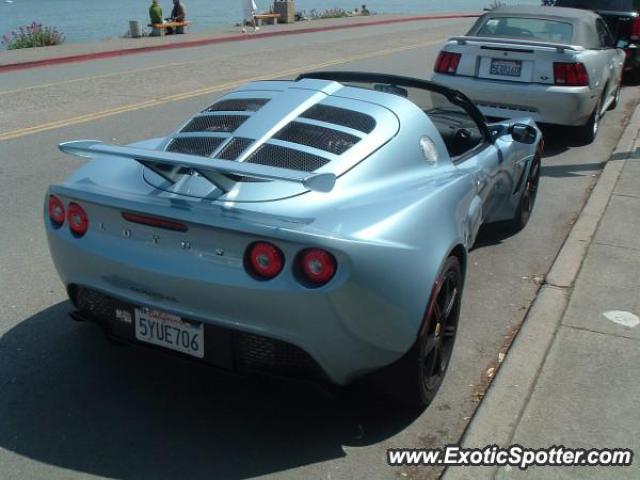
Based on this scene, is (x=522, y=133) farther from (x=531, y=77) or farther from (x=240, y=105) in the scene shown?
(x=531, y=77)

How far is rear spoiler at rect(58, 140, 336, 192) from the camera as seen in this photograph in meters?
2.96

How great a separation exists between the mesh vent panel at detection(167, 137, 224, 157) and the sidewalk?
5.98ft

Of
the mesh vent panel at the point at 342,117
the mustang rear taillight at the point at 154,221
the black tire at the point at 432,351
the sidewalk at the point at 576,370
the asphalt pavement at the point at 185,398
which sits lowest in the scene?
the sidewalk at the point at 576,370

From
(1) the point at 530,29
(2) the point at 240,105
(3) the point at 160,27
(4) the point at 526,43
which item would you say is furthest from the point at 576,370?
(3) the point at 160,27

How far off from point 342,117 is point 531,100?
5.30 m

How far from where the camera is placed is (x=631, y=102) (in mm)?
13352

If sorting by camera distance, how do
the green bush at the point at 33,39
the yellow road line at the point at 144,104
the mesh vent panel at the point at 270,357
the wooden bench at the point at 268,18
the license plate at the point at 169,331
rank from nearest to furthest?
the mesh vent panel at the point at 270,357 → the license plate at the point at 169,331 → the yellow road line at the point at 144,104 → the green bush at the point at 33,39 → the wooden bench at the point at 268,18

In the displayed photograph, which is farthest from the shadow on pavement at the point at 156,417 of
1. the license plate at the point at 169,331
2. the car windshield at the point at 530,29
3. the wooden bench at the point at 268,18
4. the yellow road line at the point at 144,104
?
the wooden bench at the point at 268,18

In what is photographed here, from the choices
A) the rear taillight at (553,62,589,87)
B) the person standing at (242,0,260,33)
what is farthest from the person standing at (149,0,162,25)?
the rear taillight at (553,62,589,87)

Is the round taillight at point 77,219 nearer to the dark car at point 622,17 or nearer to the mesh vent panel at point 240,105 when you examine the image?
the mesh vent panel at point 240,105

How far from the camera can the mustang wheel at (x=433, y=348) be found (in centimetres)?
342

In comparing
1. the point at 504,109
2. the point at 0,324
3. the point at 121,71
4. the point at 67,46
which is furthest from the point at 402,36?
the point at 0,324

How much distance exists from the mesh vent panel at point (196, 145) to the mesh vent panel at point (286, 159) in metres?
0.26

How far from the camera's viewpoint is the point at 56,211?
3600 mm
